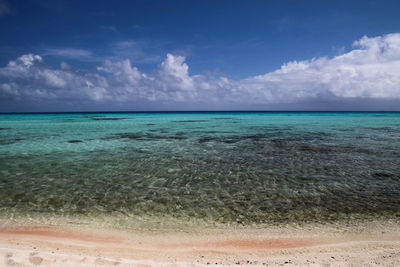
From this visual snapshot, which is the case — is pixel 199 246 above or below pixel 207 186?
below

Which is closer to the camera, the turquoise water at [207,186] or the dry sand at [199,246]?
the dry sand at [199,246]

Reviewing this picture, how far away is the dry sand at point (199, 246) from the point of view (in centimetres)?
446

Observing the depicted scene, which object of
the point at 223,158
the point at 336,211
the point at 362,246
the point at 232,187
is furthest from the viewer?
the point at 223,158

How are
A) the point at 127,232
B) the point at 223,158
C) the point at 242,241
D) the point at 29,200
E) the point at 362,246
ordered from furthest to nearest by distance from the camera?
the point at 223,158 < the point at 29,200 < the point at 127,232 < the point at 242,241 < the point at 362,246

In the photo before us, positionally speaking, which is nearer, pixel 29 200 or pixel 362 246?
pixel 362 246

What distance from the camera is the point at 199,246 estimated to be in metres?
5.24

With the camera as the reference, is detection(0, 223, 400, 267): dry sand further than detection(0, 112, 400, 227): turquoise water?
No

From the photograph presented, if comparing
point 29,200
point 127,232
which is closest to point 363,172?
point 127,232

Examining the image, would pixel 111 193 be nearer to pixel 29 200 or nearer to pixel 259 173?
pixel 29 200

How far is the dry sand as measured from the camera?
14.6ft

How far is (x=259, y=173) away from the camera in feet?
35.8

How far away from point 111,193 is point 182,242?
423 centimetres

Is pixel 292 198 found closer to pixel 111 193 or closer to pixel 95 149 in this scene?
pixel 111 193

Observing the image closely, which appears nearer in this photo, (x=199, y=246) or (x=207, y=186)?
(x=199, y=246)
